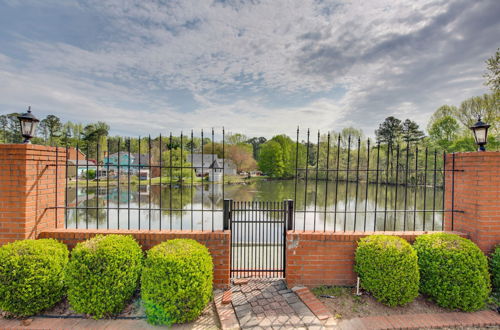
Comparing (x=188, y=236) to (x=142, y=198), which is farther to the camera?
(x=142, y=198)

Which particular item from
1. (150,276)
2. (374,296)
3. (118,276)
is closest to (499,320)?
(374,296)

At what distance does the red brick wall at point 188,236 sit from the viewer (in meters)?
3.71

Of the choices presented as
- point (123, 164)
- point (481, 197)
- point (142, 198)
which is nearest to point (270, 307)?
point (481, 197)

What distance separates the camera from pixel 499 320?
121 inches

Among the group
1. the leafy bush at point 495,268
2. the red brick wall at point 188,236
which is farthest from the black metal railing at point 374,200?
the red brick wall at point 188,236

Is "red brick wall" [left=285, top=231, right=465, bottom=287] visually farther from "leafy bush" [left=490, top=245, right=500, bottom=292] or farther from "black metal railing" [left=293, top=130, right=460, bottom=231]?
"leafy bush" [left=490, top=245, right=500, bottom=292]

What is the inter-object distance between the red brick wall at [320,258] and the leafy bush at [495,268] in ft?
6.26

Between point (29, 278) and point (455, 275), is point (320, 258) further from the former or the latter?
point (29, 278)

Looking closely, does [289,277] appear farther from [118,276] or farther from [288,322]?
[118,276]

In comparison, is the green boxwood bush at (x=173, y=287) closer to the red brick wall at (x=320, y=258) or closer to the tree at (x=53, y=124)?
the red brick wall at (x=320, y=258)

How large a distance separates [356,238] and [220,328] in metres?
2.46

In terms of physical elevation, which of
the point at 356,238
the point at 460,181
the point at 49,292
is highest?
the point at 460,181

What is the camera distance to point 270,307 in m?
3.32

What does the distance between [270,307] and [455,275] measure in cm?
258
